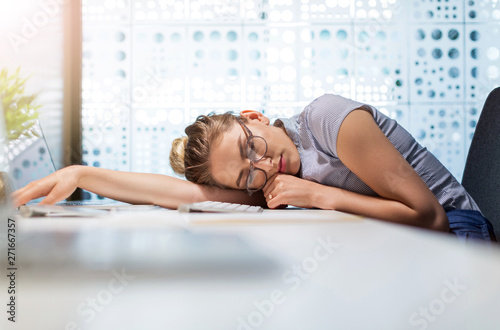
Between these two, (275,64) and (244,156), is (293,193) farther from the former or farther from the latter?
(275,64)

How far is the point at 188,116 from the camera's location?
2.62m

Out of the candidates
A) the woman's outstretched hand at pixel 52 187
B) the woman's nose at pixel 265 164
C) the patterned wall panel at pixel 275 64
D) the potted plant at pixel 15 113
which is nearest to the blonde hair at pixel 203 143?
the woman's nose at pixel 265 164

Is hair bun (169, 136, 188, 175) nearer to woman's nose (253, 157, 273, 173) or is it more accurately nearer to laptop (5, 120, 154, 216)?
laptop (5, 120, 154, 216)

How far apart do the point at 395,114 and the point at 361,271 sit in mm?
2486

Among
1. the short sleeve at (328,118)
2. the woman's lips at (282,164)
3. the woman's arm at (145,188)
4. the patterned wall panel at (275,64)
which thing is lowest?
the woman's arm at (145,188)

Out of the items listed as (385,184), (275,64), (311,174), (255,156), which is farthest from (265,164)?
(275,64)

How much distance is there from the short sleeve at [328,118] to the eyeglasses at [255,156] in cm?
13

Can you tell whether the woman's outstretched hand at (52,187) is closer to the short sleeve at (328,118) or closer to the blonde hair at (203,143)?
the blonde hair at (203,143)

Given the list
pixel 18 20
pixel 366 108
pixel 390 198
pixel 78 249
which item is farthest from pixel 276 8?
pixel 78 249

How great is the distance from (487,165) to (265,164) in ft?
2.15

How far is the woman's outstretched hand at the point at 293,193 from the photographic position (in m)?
0.93

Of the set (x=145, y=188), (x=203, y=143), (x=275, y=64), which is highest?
(x=275, y=64)

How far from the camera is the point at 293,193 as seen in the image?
94cm

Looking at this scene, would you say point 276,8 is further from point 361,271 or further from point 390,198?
point 361,271
